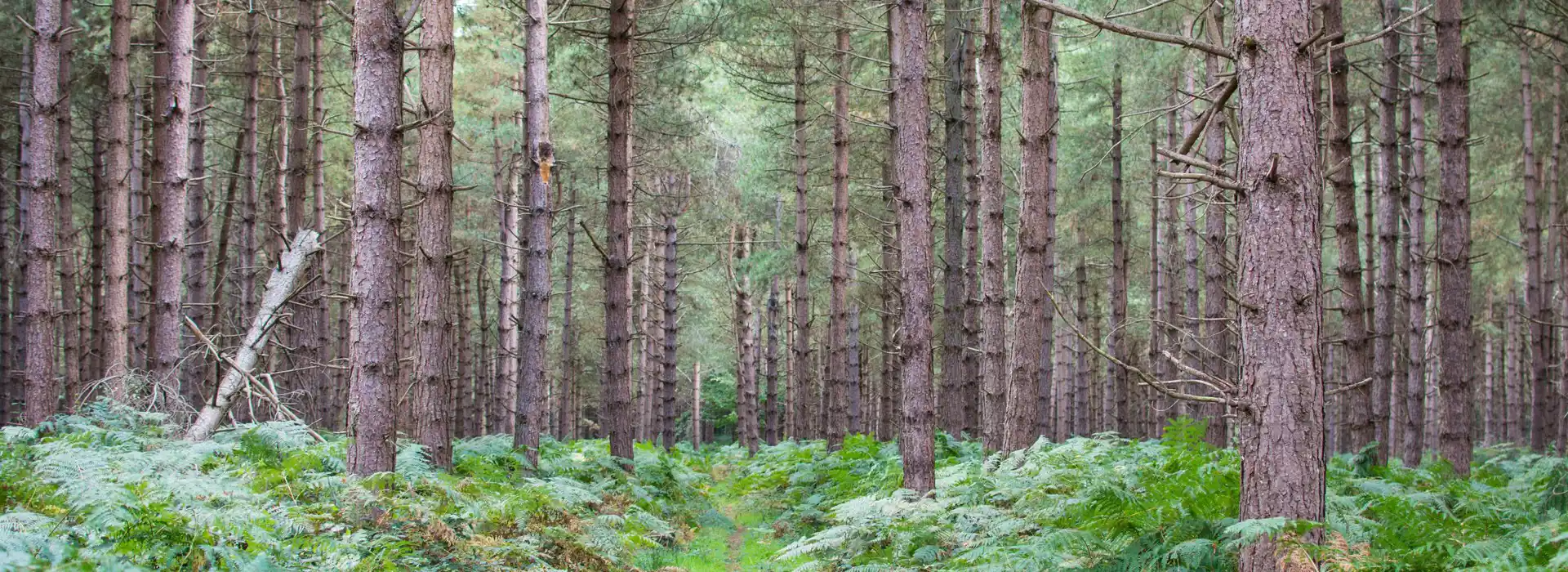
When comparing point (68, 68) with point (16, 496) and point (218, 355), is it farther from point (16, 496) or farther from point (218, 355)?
point (16, 496)

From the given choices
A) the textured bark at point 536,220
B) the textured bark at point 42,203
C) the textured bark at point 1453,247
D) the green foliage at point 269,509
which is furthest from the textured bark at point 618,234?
the textured bark at point 1453,247

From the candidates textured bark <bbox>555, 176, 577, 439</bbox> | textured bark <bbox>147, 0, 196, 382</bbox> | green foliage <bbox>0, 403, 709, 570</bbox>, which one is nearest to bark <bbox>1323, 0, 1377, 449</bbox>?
green foliage <bbox>0, 403, 709, 570</bbox>

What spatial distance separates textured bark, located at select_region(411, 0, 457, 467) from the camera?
9008 mm

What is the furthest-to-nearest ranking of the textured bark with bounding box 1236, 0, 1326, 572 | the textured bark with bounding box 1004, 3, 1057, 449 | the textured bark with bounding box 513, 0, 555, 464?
1. the textured bark with bounding box 513, 0, 555, 464
2. the textured bark with bounding box 1004, 3, 1057, 449
3. the textured bark with bounding box 1236, 0, 1326, 572

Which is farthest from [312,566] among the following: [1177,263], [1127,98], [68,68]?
[1177,263]

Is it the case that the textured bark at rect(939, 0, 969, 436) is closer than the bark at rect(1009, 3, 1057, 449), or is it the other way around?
the bark at rect(1009, 3, 1057, 449)

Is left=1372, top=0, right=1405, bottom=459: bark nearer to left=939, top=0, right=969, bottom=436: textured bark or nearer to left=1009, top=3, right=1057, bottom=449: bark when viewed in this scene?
left=1009, top=3, right=1057, bottom=449: bark

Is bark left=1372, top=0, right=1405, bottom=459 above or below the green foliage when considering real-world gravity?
above

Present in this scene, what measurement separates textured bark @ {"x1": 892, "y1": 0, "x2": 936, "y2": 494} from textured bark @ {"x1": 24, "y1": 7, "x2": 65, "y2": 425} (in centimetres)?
920

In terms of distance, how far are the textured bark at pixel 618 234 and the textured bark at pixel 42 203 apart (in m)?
5.98

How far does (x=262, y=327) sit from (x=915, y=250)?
632cm

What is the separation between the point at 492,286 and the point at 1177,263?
2273 centimetres

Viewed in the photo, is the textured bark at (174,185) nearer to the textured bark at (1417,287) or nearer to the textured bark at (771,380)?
the textured bark at (771,380)

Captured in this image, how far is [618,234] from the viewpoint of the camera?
12289 mm
